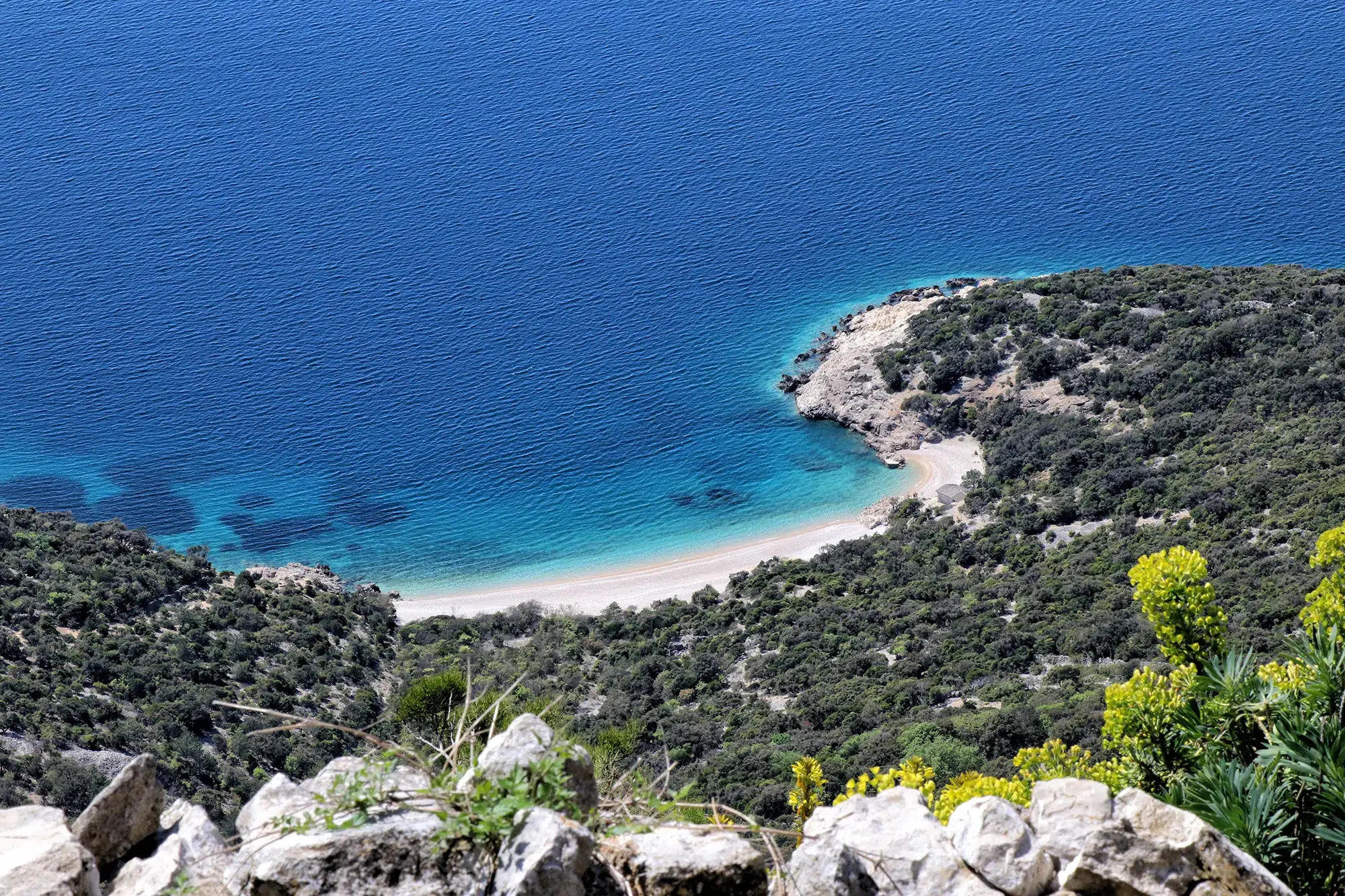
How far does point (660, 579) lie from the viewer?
49.9 meters

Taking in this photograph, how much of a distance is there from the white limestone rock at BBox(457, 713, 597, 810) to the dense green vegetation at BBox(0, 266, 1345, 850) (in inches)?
626

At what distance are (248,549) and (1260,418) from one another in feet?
133


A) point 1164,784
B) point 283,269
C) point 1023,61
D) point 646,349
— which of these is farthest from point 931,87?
point 1164,784

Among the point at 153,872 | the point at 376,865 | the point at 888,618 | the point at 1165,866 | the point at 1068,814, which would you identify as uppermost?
the point at 888,618

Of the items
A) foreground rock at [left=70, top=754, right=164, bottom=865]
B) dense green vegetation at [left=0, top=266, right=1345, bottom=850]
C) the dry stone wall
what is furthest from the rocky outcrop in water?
foreground rock at [left=70, top=754, right=164, bottom=865]

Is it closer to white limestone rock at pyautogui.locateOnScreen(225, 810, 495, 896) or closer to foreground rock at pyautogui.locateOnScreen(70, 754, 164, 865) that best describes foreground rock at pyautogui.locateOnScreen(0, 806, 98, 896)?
foreground rock at pyautogui.locateOnScreen(70, 754, 164, 865)

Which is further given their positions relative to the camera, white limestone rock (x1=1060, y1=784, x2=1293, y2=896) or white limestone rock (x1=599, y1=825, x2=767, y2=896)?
white limestone rock (x1=1060, y1=784, x2=1293, y2=896)

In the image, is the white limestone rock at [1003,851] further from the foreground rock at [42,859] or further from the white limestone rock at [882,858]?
the foreground rock at [42,859]

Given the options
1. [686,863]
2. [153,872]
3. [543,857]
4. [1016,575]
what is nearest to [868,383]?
[1016,575]

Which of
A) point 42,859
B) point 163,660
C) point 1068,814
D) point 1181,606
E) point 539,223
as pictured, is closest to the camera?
point 42,859

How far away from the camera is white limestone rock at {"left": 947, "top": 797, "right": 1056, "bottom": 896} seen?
721 cm

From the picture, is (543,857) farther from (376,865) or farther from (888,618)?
(888,618)

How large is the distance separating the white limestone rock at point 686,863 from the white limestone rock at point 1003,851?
1.27 metres

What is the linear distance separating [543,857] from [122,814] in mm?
3393
